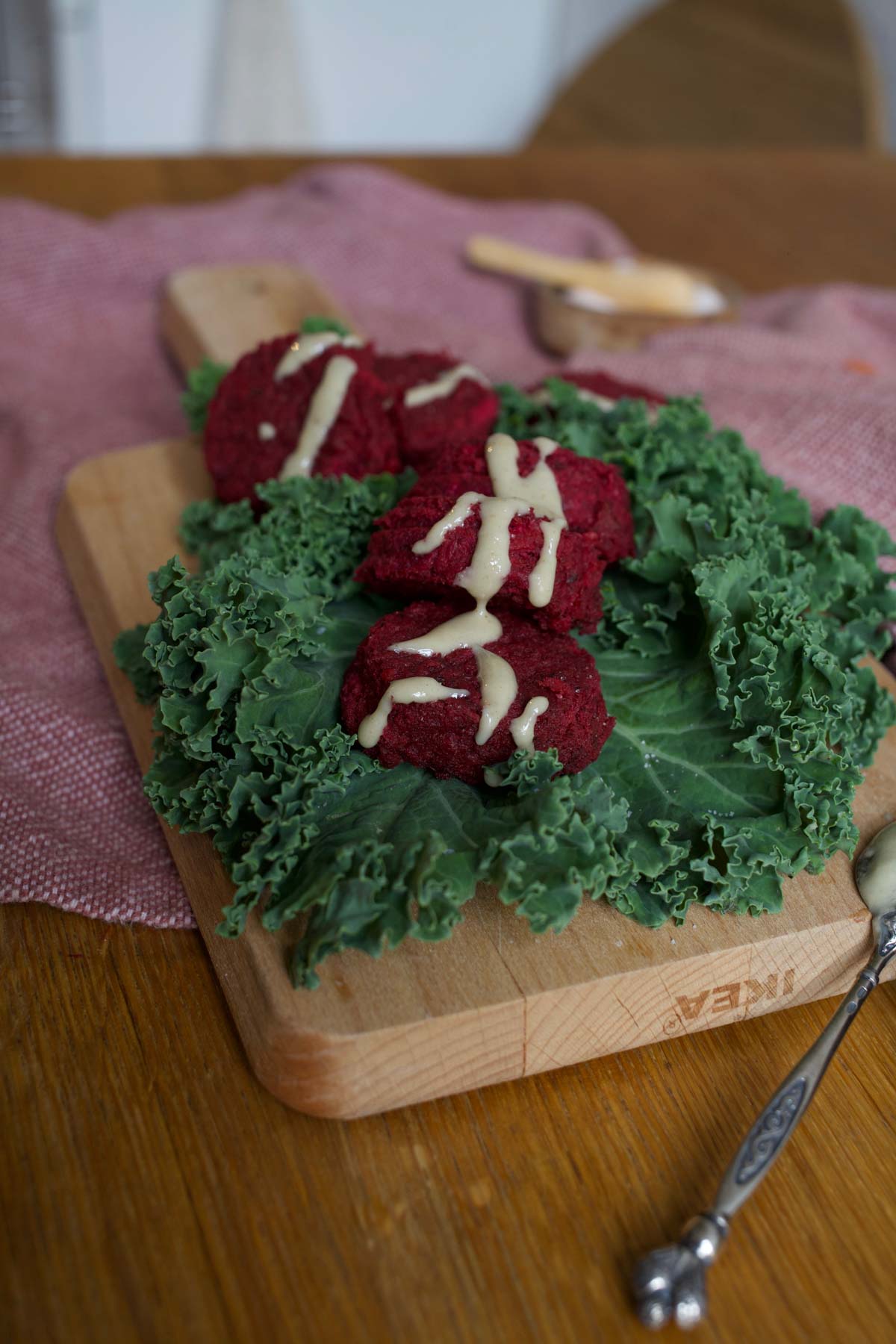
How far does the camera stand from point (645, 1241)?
171 centimetres

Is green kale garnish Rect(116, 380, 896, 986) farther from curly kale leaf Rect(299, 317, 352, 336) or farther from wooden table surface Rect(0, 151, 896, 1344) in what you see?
curly kale leaf Rect(299, 317, 352, 336)

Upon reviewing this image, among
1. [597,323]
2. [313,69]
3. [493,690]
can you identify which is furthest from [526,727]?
[313,69]

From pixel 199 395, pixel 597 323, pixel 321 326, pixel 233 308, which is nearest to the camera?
pixel 199 395

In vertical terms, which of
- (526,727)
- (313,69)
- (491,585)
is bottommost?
(313,69)

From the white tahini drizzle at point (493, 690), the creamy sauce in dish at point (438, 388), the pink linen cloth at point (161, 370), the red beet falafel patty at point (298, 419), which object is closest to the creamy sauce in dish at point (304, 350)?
the red beet falafel patty at point (298, 419)

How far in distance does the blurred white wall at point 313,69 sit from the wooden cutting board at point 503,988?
7.51 m

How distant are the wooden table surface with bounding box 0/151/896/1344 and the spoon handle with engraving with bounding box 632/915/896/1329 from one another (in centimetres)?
6

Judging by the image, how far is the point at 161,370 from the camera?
3.89 meters

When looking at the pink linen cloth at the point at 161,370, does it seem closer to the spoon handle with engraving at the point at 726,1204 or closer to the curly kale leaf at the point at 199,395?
the curly kale leaf at the point at 199,395

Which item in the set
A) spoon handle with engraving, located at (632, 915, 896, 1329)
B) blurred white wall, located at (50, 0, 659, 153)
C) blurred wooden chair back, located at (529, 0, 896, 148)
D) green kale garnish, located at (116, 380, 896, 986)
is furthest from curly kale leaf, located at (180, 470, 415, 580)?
blurred white wall, located at (50, 0, 659, 153)

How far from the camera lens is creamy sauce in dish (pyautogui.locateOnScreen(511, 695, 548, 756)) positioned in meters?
2.05

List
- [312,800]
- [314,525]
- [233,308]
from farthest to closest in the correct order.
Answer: [233,308], [314,525], [312,800]

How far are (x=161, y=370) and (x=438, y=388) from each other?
1.35 metres

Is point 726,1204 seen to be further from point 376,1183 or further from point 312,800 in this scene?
point 312,800
